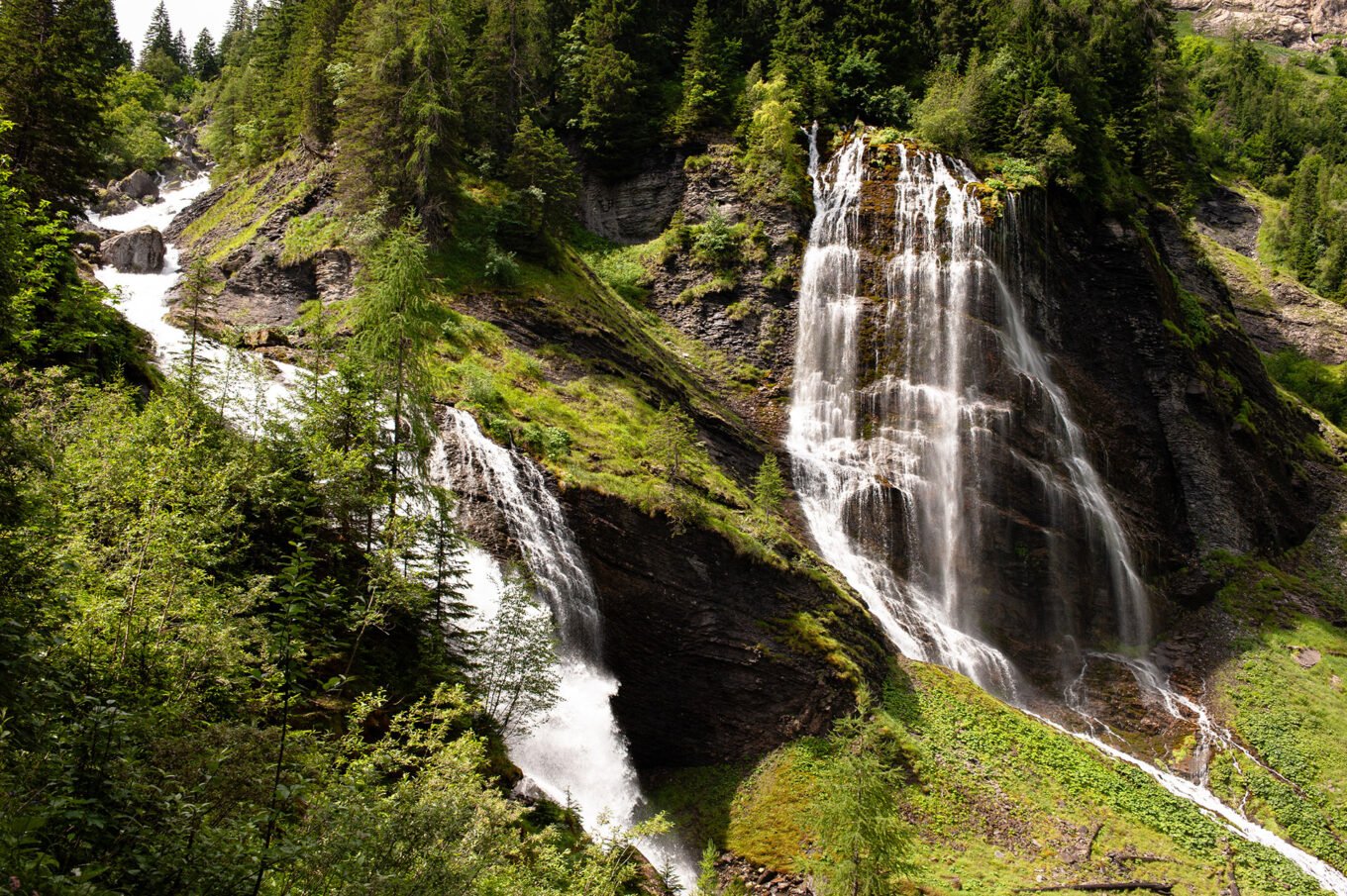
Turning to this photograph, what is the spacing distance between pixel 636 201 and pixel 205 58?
8907 cm

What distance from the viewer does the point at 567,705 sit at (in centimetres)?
1900

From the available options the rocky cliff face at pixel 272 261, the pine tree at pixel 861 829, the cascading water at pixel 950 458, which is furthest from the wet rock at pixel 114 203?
the pine tree at pixel 861 829

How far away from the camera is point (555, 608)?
1967 cm

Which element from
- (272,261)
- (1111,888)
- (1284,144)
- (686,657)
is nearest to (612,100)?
(272,261)

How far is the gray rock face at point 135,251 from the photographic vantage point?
35062 millimetres

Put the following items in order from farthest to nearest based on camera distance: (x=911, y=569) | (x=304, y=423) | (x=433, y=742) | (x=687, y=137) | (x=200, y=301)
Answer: (x=687, y=137) < (x=911, y=569) < (x=200, y=301) < (x=304, y=423) < (x=433, y=742)

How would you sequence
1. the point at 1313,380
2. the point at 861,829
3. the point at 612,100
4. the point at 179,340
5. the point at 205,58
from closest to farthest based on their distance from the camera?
1. the point at 861,829
2. the point at 179,340
3. the point at 612,100
4. the point at 1313,380
5. the point at 205,58

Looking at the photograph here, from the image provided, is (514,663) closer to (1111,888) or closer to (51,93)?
(1111,888)

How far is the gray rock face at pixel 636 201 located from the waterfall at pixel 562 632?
22.9 metres

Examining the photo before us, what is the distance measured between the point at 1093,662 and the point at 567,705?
2228cm

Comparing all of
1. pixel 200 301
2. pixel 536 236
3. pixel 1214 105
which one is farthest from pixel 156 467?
pixel 1214 105

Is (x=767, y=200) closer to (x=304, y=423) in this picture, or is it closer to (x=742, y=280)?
(x=742, y=280)

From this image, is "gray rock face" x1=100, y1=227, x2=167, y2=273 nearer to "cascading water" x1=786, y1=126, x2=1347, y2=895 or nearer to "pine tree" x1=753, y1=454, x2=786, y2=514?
"pine tree" x1=753, y1=454, x2=786, y2=514

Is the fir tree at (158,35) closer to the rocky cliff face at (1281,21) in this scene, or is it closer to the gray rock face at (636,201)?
the gray rock face at (636,201)
